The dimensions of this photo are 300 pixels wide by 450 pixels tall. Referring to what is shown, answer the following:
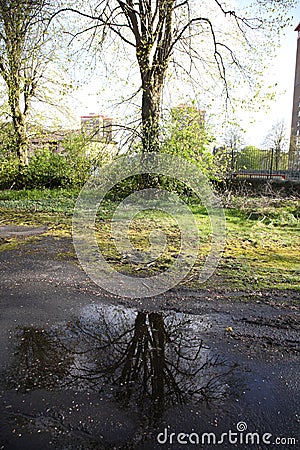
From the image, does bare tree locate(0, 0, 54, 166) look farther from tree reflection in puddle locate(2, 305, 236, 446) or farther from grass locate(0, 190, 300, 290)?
tree reflection in puddle locate(2, 305, 236, 446)

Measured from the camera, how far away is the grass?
397 cm

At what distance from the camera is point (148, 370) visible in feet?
7.32

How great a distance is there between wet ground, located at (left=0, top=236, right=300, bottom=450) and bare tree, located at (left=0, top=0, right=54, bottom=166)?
31.3ft

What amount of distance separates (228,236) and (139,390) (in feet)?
14.1

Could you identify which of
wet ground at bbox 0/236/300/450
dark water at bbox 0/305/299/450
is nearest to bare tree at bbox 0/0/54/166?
wet ground at bbox 0/236/300/450

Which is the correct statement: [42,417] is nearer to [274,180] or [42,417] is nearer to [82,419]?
[82,419]

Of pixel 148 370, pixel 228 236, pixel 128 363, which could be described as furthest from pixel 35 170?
pixel 148 370

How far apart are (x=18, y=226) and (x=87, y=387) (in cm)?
551

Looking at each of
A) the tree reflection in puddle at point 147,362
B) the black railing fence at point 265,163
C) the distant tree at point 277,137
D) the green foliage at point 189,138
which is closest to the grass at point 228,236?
the tree reflection in puddle at point 147,362

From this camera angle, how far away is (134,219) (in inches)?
298

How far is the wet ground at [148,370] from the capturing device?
1739 mm

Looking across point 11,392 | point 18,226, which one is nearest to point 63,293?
point 11,392

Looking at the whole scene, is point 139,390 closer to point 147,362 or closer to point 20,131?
point 147,362

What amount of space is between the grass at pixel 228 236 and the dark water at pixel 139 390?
50.6 inches
